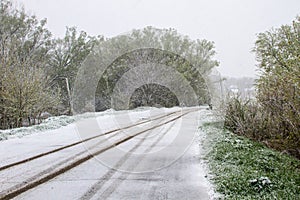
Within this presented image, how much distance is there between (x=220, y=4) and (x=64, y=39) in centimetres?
1803

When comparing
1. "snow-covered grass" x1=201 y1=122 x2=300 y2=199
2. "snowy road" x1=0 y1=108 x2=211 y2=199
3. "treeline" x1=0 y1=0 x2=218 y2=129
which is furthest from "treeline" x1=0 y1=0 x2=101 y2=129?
"snow-covered grass" x1=201 y1=122 x2=300 y2=199

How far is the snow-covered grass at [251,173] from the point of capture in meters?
3.60

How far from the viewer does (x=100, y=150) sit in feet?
21.5

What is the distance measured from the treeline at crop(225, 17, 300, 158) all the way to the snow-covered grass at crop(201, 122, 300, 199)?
27.9 inches

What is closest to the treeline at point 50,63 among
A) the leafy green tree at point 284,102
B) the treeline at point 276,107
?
the treeline at point 276,107

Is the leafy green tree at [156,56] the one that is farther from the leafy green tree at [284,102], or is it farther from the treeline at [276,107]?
the leafy green tree at [284,102]

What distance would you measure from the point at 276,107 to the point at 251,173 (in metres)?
2.81

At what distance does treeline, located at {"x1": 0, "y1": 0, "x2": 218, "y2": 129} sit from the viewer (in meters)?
12.5

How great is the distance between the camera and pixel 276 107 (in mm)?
6461

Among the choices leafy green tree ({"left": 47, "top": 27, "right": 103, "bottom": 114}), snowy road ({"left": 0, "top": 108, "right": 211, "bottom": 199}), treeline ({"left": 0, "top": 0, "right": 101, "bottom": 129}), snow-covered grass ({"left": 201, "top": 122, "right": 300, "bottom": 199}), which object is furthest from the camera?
leafy green tree ({"left": 47, "top": 27, "right": 103, "bottom": 114})

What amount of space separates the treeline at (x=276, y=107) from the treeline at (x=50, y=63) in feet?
30.7

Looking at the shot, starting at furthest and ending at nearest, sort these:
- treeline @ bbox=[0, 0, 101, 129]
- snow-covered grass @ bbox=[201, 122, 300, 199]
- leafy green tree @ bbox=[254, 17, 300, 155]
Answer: treeline @ bbox=[0, 0, 101, 129] → leafy green tree @ bbox=[254, 17, 300, 155] → snow-covered grass @ bbox=[201, 122, 300, 199]

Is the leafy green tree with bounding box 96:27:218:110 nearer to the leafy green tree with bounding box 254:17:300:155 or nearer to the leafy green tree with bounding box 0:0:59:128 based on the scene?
the leafy green tree with bounding box 0:0:59:128

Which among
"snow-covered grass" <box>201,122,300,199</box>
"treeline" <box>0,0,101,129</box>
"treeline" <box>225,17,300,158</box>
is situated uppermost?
"treeline" <box>0,0,101,129</box>
